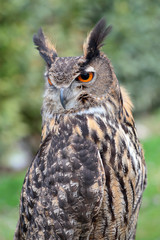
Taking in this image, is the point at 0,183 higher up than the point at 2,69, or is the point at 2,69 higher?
the point at 2,69

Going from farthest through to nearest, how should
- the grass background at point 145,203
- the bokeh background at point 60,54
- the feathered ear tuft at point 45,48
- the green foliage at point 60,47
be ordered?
the green foliage at point 60,47 < the bokeh background at point 60,54 < the grass background at point 145,203 < the feathered ear tuft at point 45,48

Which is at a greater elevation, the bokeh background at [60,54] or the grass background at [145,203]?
the bokeh background at [60,54]

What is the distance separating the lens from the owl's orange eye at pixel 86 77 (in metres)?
2.78

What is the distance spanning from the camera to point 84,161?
2787 millimetres

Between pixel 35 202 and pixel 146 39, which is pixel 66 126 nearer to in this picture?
pixel 35 202

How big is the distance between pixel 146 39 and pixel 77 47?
4.16 m

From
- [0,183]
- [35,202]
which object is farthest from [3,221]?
[35,202]

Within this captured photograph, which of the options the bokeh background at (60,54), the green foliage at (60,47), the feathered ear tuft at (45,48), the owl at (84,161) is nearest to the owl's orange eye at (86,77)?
the owl at (84,161)

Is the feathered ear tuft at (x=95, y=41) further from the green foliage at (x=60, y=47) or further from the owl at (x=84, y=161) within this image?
the green foliage at (x=60, y=47)

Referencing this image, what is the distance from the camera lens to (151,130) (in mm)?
14352

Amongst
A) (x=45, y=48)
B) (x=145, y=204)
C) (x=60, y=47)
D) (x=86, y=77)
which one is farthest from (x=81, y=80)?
(x=60, y=47)

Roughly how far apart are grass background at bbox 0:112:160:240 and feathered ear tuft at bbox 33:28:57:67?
95.9 inches

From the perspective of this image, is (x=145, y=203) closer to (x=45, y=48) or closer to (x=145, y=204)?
(x=145, y=204)

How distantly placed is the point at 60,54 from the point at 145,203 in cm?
552
